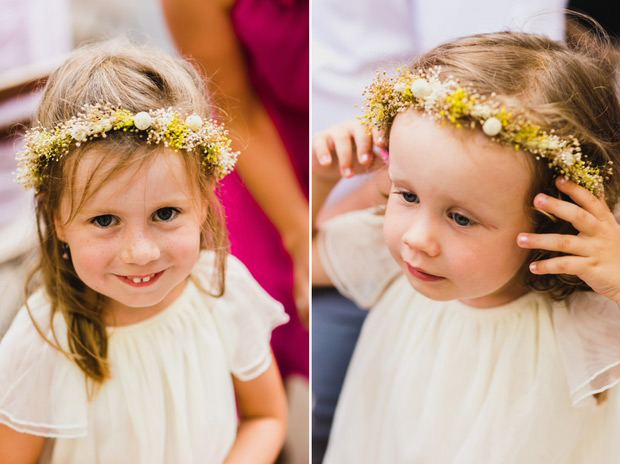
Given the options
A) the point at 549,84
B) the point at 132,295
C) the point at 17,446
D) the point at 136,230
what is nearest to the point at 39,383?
the point at 17,446

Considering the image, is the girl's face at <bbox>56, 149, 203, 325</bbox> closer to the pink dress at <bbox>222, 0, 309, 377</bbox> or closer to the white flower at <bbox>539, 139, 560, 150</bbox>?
the pink dress at <bbox>222, 0, 309, 377</bbox>

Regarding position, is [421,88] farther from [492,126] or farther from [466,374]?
[466,374]

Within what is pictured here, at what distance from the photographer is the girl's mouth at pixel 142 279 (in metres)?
1.17

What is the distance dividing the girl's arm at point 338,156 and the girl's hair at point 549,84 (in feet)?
0.65

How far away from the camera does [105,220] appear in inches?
44.6

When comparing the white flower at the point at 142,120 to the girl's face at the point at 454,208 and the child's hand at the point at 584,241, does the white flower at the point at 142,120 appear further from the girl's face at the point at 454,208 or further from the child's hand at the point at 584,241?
the child's hand at the point at 584,241

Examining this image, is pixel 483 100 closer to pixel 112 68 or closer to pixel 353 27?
pixel 353 27

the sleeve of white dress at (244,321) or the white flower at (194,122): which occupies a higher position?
the white flower at (194,122)

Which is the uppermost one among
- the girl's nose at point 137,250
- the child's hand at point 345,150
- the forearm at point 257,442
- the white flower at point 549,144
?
the white flower at point 549,144

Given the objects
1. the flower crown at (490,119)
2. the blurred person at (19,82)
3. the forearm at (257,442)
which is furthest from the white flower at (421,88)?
the forearm at (257,442)

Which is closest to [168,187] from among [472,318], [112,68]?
[112,68]

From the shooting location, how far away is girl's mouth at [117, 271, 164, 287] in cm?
117

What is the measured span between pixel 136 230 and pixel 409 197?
18.9 inches

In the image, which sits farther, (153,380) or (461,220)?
(153,380)
